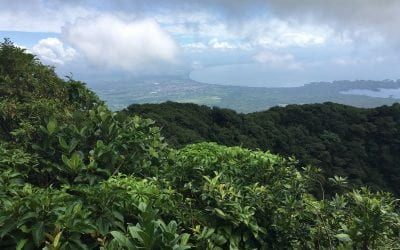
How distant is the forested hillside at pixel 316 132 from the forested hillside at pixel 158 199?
21.9 m

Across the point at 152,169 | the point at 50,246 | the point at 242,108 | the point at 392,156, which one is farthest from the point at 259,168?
the point at 242,108

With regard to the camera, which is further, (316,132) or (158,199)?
(316,132)

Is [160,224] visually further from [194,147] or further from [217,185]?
[194,147]

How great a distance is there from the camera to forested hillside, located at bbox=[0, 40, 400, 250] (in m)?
3.49

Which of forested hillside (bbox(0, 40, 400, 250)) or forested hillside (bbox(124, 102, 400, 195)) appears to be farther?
forested hillside (bbox(124, 102, 400, 195))

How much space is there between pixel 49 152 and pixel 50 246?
2428mm

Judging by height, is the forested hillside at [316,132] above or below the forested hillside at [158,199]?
below

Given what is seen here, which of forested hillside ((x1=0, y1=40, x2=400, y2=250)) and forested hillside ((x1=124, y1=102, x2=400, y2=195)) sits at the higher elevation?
forested hillside ((x1=0, y1=40, x2=400, y2=250))

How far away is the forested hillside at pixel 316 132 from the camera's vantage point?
102ft

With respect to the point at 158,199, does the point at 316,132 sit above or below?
below

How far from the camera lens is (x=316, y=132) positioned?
36.5 metres

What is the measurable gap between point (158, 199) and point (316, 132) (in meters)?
33.7

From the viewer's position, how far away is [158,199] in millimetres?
4152

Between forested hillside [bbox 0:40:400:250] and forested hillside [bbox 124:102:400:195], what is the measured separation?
2190 centimetres
